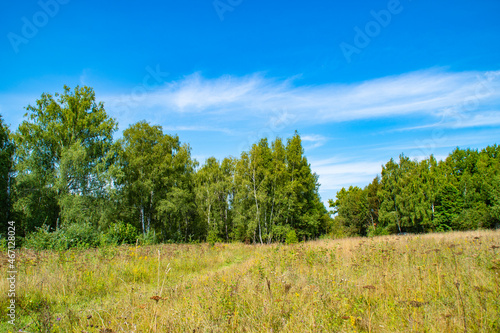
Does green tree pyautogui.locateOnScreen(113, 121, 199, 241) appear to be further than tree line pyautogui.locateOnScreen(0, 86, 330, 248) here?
Yes

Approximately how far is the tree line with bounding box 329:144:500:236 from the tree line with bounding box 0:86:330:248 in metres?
13.0

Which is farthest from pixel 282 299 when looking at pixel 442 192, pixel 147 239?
pixel 442 192

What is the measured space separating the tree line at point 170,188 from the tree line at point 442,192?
15 cm

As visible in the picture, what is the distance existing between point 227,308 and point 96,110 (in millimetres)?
25625

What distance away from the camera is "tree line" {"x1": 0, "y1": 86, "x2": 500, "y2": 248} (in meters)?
20.0

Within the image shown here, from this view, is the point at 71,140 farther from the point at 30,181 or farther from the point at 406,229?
the point at 406,229

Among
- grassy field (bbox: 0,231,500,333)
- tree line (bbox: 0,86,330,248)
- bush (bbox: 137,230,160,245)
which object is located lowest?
bush (bbox: 137,230,160,245)

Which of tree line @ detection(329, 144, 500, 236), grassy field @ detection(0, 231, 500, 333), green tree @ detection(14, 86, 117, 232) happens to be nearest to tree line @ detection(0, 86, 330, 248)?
green tree @ detection(14, 86, 117, 232)

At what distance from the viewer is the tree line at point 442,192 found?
31969mm

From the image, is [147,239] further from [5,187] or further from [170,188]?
[5,187]

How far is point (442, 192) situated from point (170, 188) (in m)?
36.9

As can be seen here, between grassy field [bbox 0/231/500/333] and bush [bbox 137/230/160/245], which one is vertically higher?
grassy field [bbox 0/231/500/333]

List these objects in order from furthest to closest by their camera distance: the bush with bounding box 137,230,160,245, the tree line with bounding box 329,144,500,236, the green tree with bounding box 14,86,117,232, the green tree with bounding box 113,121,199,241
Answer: the tree line with bounding box 329,144,500,236 < the green tree with bounding box 113,121,199,241 < the green tree with bounding box 14,86,117,232 < the bush with bounding box 137,230,160,245

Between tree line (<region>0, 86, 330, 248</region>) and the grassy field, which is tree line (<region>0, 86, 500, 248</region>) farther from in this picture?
the grassy field
